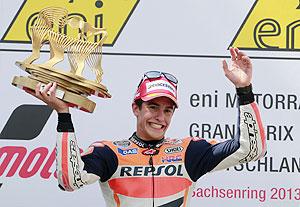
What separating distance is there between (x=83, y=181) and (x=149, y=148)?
28cm

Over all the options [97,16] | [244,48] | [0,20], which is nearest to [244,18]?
[244,48]

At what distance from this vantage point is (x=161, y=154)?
1.97 meters

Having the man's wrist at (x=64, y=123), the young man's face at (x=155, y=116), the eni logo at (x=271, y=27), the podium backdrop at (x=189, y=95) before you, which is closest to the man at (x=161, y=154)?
the young man's face at (x=155, y=116)

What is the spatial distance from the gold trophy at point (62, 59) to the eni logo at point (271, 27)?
0.98m

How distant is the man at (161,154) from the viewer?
1.87 m

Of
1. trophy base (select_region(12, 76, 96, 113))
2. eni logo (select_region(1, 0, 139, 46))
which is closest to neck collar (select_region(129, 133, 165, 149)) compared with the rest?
trophy base (select_region(12, 76, 96, 113))

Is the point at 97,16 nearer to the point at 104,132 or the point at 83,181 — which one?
the point at 104,132

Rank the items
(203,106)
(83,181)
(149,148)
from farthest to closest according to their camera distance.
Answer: (203,106) → (149,148) → (83,181)

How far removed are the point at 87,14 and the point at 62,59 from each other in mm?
864

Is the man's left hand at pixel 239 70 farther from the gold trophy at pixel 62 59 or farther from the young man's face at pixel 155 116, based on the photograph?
the gold trophy at pixel 62 59

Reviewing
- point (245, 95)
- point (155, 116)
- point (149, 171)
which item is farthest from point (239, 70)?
point (149, 171)

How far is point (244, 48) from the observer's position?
275 cm

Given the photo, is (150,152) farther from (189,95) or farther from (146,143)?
(189,95)

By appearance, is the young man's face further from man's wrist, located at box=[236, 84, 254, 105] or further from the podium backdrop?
the podium backdrop
